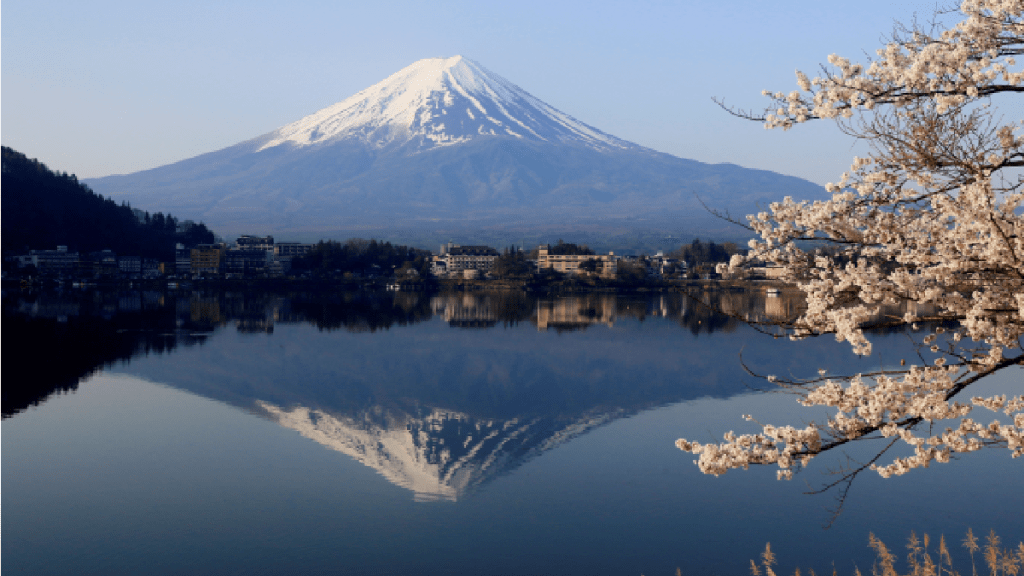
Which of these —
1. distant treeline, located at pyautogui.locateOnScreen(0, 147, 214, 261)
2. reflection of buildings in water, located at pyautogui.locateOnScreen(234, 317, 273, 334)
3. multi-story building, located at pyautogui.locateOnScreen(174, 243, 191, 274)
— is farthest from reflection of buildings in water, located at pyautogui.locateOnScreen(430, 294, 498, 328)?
distant treeline, located at pyautogui.locateOnScreen(0, 147, 214, 261)

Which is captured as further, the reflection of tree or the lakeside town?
the lakeside town

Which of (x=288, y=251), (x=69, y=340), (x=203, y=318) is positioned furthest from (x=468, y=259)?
(x=69, y=340)

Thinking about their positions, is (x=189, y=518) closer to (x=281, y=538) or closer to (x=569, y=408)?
(x=281, y=538)

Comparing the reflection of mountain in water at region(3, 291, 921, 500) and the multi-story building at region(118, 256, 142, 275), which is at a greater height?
the multi-story building at region(118, 256, 142, 275)

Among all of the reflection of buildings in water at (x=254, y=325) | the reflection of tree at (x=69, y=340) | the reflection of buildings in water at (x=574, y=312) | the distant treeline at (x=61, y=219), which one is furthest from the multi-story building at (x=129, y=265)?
the reflection of buildings in water at (x=254, y=325)

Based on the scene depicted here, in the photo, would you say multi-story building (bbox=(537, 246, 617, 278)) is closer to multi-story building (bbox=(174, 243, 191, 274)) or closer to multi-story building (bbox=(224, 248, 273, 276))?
multi-story building (bbox=(224, 248, 273, 276))

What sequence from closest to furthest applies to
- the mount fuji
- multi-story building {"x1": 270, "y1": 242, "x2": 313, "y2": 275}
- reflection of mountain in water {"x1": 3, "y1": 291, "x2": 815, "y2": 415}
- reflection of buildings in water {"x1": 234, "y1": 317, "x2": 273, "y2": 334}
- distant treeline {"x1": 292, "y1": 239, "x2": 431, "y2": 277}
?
reflection of mountain in water {"x1": 3, "y1": 291, "x2": 815, "y2": 415} < reflection of buildings in water {"x1": 234, "y1": 317, "x2": 273, "y2": 334} < distant treeline {"x1": 292, "y1": 239, "x2": 431, "y2": 277} < multi-story building {"x1": 270, "y1": 242, "x2": 313, "y2": 275} < the mount fuji

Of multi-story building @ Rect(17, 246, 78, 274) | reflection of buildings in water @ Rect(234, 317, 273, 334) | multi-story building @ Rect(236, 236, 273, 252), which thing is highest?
multi-story building @ Rect(236, 236, 273, 252)

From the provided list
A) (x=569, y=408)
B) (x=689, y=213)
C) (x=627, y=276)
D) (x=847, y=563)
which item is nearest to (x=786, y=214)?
(x=847, y=563)
